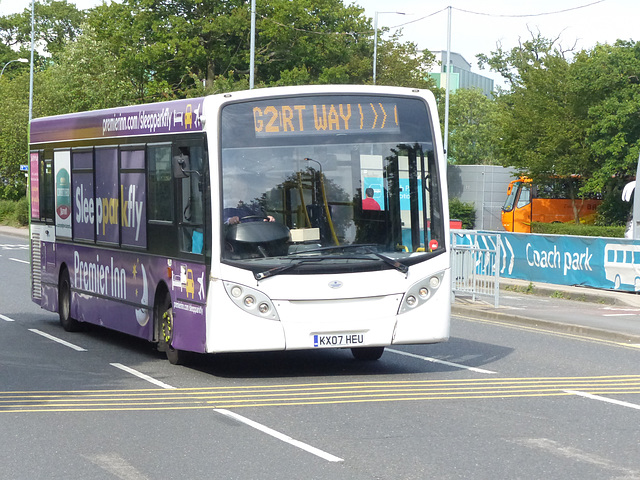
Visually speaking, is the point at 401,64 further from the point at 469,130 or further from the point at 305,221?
the point at 305,221

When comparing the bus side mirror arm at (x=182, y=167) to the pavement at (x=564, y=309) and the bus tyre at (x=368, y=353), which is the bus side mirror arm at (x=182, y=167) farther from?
the pavement at (x=564, y=309)

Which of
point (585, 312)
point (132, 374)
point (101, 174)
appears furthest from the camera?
point (585, 312)

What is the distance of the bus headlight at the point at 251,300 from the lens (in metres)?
10.8

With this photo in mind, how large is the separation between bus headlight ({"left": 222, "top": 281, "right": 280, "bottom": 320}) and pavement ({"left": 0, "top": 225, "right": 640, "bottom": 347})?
6572 millimetres

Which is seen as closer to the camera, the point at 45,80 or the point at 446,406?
the point at 446,406

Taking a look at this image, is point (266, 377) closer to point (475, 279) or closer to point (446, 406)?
point (446, 406)

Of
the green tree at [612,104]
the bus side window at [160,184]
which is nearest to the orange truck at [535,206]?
the green tree at [612,104]

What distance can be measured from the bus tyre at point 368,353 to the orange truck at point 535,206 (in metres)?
34.6

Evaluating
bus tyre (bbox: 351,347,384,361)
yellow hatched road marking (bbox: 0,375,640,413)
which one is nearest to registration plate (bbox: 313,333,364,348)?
yellow hatched road marking (bbox: 0,375,640,413)

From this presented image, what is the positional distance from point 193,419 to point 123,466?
175cm

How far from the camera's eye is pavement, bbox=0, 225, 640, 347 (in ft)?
55.0

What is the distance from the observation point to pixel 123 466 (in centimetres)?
724

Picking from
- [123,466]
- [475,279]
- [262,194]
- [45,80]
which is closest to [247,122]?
[262,194]

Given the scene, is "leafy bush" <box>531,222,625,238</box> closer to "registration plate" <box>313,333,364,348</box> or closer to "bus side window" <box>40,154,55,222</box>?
"bus side window" <box>40,154,55,222</box>
